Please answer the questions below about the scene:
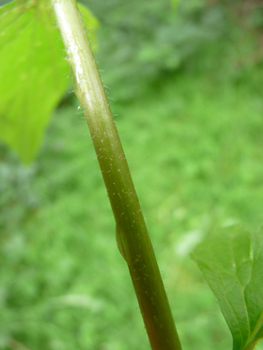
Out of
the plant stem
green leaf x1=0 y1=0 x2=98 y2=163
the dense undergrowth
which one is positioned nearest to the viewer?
the plant stem

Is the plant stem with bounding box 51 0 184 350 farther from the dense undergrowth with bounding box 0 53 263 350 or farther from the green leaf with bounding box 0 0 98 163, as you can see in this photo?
the dense undergrowth with bounding box 0 53 263 350

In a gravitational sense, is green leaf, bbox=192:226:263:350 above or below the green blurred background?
below

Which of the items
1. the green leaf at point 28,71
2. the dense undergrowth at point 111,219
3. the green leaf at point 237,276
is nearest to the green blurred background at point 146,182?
the dense undergrowth at point 111,219

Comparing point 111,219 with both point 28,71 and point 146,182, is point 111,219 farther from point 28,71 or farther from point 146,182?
point 28,71

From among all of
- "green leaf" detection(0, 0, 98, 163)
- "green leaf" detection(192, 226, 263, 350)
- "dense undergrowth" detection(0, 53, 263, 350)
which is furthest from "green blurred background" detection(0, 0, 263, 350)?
"green leaf" detection(192, 226, 263, 350)

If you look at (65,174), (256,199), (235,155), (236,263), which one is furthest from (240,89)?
(236,263)

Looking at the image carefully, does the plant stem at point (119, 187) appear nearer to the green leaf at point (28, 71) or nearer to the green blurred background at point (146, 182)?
the green leaf at point (28, 71)
